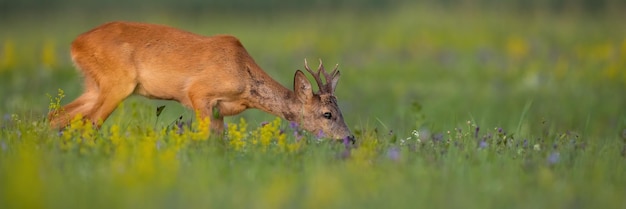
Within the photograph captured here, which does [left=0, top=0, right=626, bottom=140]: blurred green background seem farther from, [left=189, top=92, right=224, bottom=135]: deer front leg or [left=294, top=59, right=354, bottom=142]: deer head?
[left=189, top=92, right=224, bottom=135]: deer front leg

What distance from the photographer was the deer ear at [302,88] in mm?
9156

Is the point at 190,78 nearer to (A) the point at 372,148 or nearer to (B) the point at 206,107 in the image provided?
(B) the point at 206,107

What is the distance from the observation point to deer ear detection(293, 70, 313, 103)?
916 centimetres

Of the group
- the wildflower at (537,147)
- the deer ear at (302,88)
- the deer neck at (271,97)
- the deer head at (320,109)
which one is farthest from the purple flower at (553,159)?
the deer neck at (271,97)

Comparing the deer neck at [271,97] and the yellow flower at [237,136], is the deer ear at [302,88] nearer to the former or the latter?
the deer neck at [271,97]

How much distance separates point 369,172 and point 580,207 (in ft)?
4.36

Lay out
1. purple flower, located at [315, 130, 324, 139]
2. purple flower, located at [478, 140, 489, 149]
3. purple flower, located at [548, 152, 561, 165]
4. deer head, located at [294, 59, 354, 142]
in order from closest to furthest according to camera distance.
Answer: purple flower, located at [548, 152, 561, 165]
purple flower, located at [478, 140, 489, 149]
purple flower, located at [315, 130, 324, 139]
deer head, located at [294, 59, 354, 142]

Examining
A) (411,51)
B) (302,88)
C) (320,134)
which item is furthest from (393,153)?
(411,51)

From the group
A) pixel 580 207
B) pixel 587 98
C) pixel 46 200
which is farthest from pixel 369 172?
pixel 587 98

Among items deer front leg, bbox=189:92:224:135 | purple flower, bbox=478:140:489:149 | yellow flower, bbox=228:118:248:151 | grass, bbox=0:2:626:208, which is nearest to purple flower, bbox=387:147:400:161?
grass, bbox=0:2:626:208

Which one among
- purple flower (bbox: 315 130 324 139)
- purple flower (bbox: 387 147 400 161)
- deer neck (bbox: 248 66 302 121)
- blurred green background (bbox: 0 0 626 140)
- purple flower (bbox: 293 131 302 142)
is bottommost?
purple flower (bbox: 387 147 400 161)

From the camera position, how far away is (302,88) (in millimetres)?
9211

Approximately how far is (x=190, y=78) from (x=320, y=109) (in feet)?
3.94

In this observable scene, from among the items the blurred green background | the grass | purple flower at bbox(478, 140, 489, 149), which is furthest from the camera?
the blurred green background
